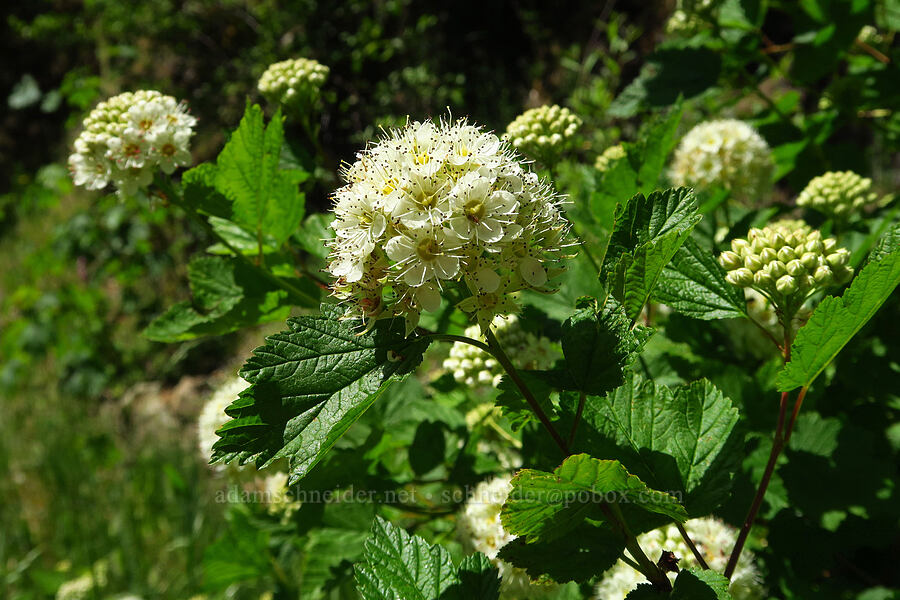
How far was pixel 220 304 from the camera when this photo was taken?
1.66m

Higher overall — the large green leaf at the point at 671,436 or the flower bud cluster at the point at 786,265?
the flower bud cluster at the point at 786,265

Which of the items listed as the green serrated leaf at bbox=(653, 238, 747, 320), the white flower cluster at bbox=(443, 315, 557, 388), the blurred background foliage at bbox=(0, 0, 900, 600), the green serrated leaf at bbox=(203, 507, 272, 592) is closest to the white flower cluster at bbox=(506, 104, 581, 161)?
the blurred background foliage at bbox=(0, 0, 900, 600)

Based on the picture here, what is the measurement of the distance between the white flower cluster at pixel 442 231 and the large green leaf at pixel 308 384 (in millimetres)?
51

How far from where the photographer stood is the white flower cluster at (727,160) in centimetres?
224

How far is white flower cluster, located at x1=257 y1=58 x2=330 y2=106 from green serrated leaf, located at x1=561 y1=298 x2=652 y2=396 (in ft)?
4.11

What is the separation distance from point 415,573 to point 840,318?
2.51ft

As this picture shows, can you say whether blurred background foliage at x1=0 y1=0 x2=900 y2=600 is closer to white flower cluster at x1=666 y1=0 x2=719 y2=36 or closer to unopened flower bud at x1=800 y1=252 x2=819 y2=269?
white flower cluster at x1=666 y1=0 x2=719 y2=36

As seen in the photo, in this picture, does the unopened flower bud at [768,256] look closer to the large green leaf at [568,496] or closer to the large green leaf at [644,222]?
the large green leaf at [644,222]

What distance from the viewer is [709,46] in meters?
2.38

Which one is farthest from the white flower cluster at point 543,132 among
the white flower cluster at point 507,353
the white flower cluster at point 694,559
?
the white flower cluster at point 694,559

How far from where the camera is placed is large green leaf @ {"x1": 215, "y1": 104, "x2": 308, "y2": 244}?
1490 mm

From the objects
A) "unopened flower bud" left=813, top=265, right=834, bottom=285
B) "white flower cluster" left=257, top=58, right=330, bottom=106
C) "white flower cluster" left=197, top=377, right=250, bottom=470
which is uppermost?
"white flower cluster" left=257, top=58, right=330, bottom=106

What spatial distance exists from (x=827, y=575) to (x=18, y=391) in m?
6.43

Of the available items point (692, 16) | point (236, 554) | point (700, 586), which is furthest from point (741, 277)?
point (236, 554)
